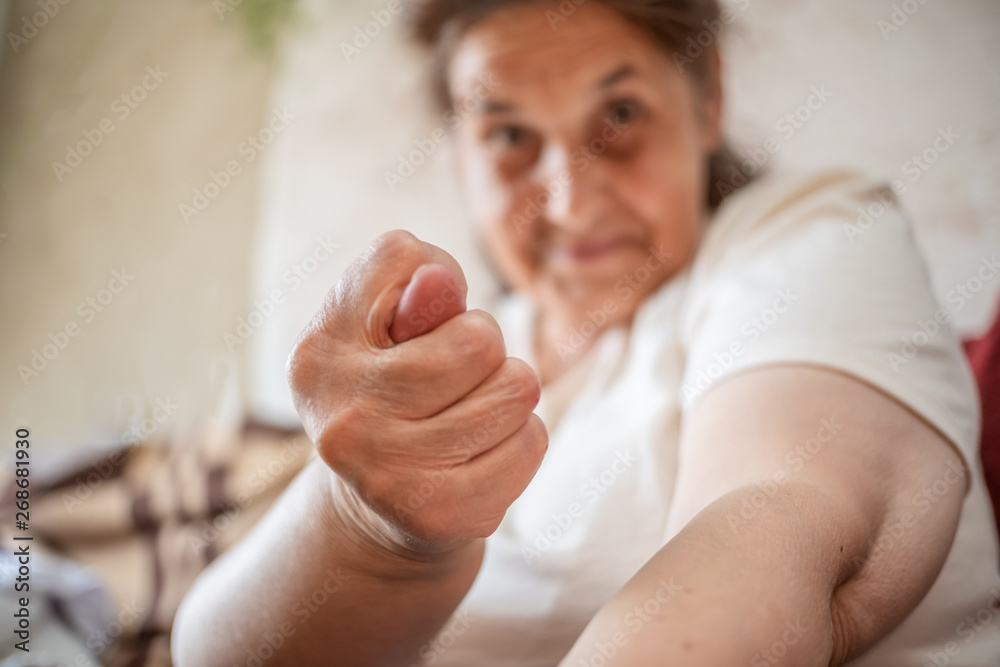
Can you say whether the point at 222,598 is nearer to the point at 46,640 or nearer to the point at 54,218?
the point at 46,640

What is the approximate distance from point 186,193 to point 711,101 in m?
0.96

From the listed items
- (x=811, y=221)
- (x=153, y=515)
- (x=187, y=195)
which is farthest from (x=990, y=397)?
(x=187, y=195)

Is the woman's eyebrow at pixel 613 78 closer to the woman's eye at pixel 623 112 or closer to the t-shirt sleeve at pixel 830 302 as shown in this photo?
the woman's eye at pixel 623 112

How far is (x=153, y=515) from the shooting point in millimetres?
803

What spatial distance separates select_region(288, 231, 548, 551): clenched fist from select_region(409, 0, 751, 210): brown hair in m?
0.42

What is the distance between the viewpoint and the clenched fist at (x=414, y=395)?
337mm

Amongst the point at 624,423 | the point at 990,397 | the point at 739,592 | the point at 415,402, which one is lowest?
the point at 990,397

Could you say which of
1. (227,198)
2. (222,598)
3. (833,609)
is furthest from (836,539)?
(227,198)

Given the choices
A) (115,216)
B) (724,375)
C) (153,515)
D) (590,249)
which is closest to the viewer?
(724,375)

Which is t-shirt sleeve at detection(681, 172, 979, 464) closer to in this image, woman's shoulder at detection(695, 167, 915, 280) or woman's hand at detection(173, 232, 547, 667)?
woman's shoulder at detection(695, 167, 915, 280)

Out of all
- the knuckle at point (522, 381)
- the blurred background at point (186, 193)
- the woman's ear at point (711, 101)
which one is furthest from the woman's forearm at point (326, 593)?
the blurred background at point (186, 193)

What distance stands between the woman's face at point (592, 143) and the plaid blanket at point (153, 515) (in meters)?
0.47

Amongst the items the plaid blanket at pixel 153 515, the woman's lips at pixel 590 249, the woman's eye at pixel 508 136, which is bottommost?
the plaid blanket at pixel 153 515

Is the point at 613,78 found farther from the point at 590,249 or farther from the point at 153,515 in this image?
the point at 153,515
